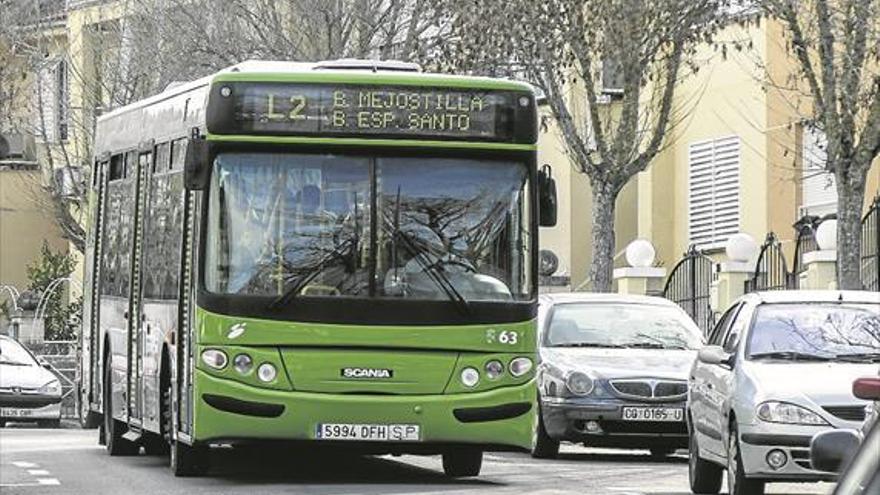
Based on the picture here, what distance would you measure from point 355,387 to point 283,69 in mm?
2384

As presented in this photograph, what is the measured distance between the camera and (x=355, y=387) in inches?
762

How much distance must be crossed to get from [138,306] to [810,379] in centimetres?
760

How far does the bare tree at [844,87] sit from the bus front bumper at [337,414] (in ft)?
26.5

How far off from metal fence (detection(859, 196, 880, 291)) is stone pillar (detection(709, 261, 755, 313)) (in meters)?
4.26

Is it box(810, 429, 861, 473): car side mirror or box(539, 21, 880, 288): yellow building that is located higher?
box(539, 21, 880, 288): yellow building

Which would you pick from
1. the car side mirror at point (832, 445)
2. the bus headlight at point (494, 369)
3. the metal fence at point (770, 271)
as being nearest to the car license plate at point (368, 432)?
the bus headlight at point (494, 369)

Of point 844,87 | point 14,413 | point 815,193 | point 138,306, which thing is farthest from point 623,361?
point 815,193

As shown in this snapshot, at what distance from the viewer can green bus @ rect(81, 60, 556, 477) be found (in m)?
19.2

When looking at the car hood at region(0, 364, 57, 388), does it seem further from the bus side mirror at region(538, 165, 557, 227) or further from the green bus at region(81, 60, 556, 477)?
the bus side mirror at region(538, 165, 557, 227)

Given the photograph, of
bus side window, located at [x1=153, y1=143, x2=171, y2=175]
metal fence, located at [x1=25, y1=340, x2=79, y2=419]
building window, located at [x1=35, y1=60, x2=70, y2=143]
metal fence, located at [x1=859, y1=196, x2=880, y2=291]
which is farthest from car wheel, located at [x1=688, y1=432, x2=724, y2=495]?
building window, located at [x1=35, y1=60, x2=70, y2=143]

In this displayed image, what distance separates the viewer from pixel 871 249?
31.0m

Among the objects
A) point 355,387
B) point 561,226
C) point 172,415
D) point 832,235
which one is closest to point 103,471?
point 172,415

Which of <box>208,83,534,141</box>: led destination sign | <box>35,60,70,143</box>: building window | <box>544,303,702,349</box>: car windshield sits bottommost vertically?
<box>544,303,702,349</box>: car windshield

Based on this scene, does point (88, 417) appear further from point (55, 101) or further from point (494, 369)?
point (55, 101)
